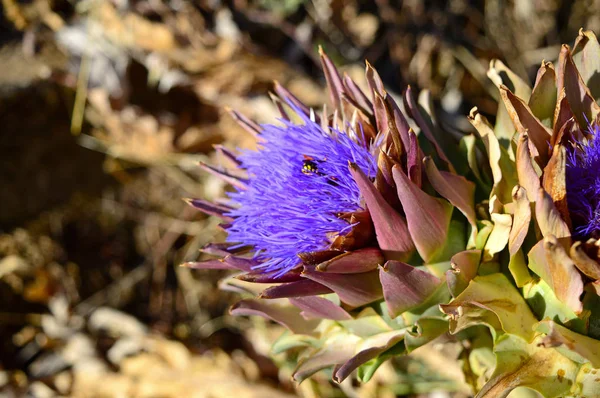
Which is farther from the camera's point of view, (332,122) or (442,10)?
(442,10)

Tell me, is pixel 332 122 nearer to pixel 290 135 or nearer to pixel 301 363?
pixel 290 135

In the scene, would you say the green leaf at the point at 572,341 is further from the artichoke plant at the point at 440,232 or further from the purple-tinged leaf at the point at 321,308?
the purple-tinged leaf at the point at 321,308

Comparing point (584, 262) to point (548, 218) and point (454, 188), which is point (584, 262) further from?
point (454, 188)

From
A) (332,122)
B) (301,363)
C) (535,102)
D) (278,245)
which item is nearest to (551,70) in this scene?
(535,102)

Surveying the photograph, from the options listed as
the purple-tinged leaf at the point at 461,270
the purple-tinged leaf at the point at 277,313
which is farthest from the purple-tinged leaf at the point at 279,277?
the purple-tinged leaf at the point at 461,270

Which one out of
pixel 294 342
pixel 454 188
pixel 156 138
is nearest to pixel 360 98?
pixel 454 188

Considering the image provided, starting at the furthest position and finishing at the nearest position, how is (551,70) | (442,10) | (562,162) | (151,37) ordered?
(442,10)
(151,37)
(551,70)
(562,162)
